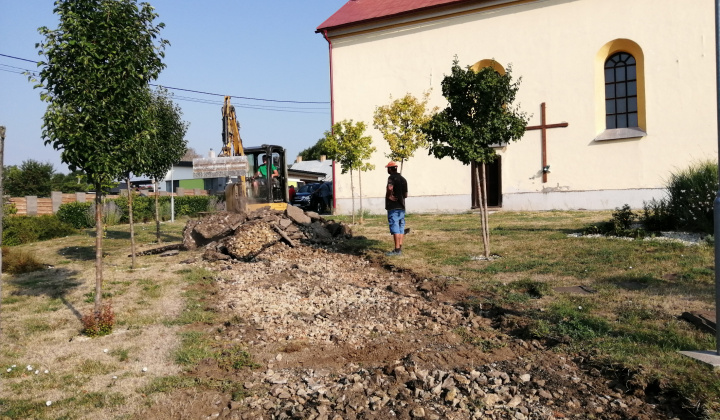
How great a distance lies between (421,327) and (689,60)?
16805mm

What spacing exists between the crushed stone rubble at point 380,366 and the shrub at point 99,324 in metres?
1.60

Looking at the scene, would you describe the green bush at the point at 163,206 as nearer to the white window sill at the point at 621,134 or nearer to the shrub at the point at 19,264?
the shrub at the point at 19,264

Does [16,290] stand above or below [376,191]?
below

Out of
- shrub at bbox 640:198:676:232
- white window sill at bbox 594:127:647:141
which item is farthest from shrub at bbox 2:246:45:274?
white window sill at bbox 594:127:647:141

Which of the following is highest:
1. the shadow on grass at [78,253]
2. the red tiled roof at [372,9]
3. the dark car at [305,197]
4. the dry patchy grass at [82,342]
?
the red tiled roof at [372,9]

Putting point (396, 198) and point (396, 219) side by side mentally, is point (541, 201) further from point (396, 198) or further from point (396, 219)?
point (396, 198)

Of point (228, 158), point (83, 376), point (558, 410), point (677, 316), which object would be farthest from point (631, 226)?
point (83, 376)

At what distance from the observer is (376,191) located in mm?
22672

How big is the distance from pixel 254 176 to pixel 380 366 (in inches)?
467

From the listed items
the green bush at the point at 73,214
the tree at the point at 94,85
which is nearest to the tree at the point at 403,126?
the tree at the point at 94,85

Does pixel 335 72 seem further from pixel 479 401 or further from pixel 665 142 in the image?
pixel 479 401

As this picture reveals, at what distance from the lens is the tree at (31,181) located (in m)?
31.5

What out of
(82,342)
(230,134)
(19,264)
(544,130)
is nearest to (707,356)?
(82,342)

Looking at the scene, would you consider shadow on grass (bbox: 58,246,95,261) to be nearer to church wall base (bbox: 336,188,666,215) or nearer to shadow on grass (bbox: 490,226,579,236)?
shadow on grass (bbox: 490,226,579,236)
